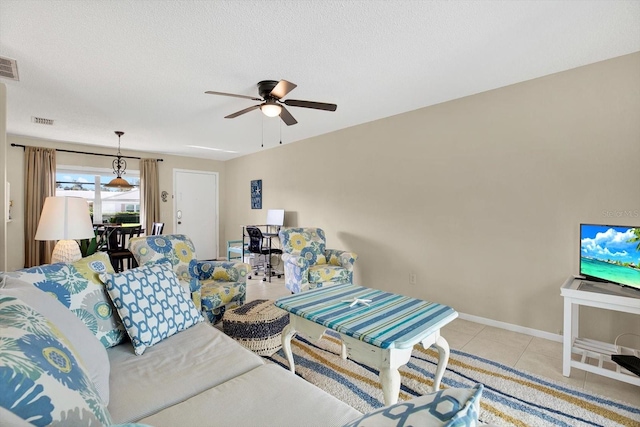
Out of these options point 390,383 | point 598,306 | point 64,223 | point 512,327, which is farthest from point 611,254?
point 64,223

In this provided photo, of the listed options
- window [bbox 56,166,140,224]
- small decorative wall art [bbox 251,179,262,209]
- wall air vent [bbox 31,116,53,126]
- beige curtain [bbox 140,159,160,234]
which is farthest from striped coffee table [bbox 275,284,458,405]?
beige curtain [bbox 140,159,160,234]

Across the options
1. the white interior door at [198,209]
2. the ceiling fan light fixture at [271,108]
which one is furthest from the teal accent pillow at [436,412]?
the white interior door at [198,209]

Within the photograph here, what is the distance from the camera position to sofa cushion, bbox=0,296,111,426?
1.74ft

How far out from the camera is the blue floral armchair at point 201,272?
247 centimetres

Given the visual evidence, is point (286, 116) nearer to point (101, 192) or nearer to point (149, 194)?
point (149, 194)

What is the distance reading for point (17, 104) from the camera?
3.38m

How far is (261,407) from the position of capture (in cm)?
106

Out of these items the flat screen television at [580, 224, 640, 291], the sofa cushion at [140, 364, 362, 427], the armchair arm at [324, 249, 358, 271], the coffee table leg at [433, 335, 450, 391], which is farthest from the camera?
the armchair arm at [324, 249, 358, 271]

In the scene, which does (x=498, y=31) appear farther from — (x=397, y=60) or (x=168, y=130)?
(x=168, y=130)

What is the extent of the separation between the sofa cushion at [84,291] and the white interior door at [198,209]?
5370 millimetres

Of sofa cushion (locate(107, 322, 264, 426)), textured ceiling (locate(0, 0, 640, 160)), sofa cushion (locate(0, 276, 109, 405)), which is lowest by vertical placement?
sofa cushion (locate(107, 322, 264, 426))

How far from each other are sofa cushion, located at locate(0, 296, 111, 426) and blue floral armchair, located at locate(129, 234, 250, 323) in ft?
5.35

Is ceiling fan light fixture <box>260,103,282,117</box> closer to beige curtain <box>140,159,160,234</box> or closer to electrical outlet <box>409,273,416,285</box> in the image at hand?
electrical outlet <box>409,273,416,285</box>

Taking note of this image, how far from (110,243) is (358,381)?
3.63m
